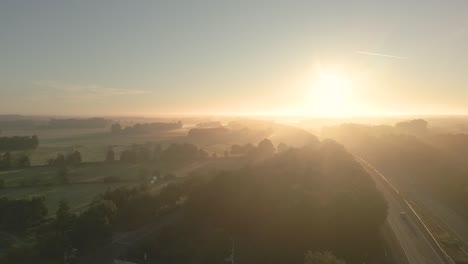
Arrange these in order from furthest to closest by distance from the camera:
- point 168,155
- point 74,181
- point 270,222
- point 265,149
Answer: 1. point 265,149
2. point 168,155
3. point 74,181
4. point 270,222

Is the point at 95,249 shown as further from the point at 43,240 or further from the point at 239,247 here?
the point at 239,247

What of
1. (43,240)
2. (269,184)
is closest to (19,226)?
(43,240)

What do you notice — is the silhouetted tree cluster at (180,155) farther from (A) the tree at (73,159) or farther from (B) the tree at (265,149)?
(A) the tree at (73,159)

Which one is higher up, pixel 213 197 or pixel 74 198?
pixel 213 197

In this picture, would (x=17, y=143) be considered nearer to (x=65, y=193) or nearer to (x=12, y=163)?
(x=12, y=163)

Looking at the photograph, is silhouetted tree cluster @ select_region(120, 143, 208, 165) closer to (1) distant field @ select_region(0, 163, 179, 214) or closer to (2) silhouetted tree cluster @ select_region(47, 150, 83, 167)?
(1) distant field @ select_region(0, 163, 179, 214)

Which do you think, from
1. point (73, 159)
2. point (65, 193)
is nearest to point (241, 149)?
point (73, 159)
